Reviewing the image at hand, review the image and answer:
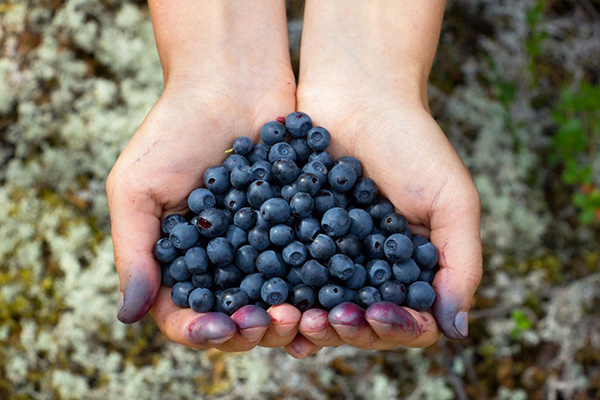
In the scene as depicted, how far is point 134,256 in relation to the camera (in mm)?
2107

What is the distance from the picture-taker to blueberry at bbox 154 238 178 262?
2.14m

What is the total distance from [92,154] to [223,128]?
1.44 meters

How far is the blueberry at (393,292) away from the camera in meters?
2.04

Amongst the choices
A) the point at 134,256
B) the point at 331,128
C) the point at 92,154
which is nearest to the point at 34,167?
the point at 92,154

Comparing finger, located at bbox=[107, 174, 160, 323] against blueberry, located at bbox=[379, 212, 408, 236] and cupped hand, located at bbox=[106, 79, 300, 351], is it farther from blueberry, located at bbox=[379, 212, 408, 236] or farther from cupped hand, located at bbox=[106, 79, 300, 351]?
blueberry, located at bbox=[379, 212, 408, 236]

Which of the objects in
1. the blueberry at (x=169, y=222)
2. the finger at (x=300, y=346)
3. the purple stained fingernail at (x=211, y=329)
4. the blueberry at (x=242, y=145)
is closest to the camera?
the purple stained fingernail at (x=211, y=329)

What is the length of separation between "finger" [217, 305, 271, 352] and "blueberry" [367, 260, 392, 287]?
431 mm

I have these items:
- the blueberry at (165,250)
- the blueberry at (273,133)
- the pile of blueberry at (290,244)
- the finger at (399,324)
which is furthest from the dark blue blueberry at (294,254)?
the blueberry at (273,133)

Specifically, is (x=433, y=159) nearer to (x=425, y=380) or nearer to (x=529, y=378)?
(x=425, y=380)

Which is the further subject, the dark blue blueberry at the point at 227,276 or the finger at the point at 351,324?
the dark blue blueberry at the point at 227,276

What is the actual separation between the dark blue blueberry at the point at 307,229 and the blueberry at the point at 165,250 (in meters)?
0.49

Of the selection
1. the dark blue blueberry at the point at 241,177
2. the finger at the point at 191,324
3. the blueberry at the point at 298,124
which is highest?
the blueberry at the point at 298,124

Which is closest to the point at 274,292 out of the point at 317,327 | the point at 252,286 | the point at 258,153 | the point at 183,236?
the point at 252,286

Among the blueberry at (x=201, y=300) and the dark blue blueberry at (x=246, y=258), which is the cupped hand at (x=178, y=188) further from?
the dark blue blueberry at (x=246, y=258)
